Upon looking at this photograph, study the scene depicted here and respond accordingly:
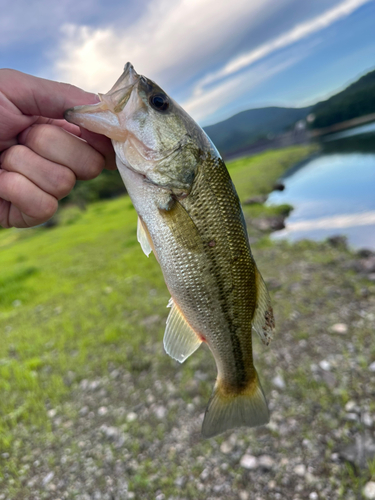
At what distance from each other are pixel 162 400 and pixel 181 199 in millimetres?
3481

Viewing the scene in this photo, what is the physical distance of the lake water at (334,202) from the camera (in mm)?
10330

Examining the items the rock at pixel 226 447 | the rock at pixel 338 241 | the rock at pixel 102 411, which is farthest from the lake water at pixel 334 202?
the rock at pixel 102 411

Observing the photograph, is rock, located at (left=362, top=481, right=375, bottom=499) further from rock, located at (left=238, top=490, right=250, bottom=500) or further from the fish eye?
the fish eye

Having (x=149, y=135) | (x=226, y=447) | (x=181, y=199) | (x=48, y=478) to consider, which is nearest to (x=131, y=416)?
(x=48, y=478)

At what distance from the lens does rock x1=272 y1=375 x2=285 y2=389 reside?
416 cm

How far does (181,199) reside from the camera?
6.31ft

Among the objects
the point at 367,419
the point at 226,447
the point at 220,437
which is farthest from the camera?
the point at 220,437

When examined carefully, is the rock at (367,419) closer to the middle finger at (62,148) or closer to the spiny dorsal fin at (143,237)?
Answer: the spiny dorsal fin at (143,237)

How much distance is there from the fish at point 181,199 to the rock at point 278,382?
252 centimetres

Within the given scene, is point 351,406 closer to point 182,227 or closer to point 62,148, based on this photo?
point 182,227

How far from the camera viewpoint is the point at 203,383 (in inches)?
176

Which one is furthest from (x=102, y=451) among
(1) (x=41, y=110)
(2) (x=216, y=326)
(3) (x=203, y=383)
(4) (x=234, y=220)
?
(1) (x=41, y=110)

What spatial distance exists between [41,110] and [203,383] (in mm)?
3905

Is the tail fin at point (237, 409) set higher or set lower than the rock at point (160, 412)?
higher
